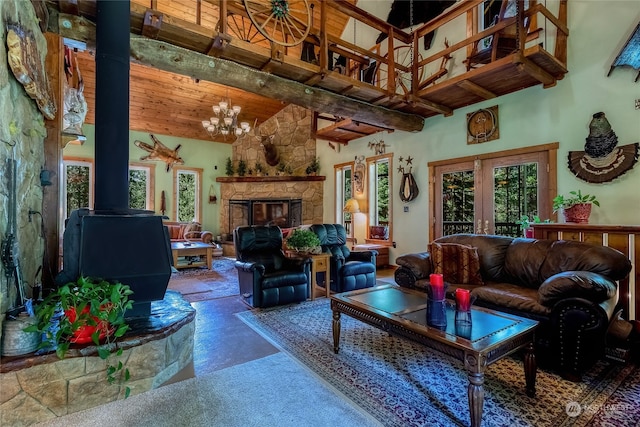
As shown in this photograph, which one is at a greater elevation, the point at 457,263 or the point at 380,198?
the point at 380,198

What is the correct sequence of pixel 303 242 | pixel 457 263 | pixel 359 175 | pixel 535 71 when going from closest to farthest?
pixel 457 263 → pixel 535 71 → pixel 303 242 → pixel 359 175

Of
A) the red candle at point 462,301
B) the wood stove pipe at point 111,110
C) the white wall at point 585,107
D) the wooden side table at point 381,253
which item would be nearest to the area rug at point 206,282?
the wood stove pipe at point 111,110

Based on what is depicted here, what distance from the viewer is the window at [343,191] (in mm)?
7687

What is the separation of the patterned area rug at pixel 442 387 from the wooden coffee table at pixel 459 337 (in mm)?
112

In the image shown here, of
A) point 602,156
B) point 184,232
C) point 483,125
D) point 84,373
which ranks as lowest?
point 84,373

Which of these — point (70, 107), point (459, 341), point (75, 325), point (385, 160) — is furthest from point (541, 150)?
point (70, 107)

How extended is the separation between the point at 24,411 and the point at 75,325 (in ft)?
1.61

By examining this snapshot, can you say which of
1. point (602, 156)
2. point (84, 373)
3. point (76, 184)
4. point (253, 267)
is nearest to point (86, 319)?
point (84, 373)

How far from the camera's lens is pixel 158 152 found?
8039mm

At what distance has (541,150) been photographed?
4.38 metres

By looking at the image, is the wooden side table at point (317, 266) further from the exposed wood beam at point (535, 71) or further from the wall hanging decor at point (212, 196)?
the wall hanging decor at point (212, 196)

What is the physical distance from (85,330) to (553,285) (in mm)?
3142

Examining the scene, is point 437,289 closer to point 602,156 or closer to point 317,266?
point 317,266

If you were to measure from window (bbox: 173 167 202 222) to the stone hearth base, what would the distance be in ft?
22.8
